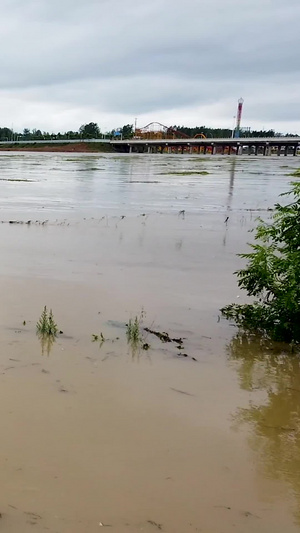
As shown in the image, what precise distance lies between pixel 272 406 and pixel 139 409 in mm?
1200

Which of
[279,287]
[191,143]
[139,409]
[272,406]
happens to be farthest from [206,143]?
[139,409]

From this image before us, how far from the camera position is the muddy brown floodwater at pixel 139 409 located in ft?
10.2

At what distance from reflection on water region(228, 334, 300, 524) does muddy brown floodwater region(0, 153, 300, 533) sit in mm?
14

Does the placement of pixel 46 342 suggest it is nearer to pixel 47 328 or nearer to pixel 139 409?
pixel 47 328

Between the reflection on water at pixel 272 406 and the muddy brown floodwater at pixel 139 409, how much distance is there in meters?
0.01

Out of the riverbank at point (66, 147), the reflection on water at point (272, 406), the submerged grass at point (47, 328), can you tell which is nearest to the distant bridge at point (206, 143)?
the riverbank at point (66, 147)

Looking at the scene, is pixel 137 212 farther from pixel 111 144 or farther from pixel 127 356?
pixel 111 144

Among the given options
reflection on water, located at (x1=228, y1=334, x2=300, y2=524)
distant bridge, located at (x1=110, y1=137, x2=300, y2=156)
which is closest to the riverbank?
distant bridge, located at (x1=110, y1=137, x2=300, y2=156)

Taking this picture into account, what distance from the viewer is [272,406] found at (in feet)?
14.6

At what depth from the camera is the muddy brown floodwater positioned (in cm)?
310

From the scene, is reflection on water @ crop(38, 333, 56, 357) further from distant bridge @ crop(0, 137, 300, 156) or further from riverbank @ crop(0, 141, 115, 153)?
riverbank @ crop(0, 141, 115, 153)

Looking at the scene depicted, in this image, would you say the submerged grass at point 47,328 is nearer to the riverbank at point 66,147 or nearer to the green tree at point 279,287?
the green tree at point 279,287

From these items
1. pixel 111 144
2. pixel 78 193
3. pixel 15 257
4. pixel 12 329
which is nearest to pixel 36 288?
pixel 12 329

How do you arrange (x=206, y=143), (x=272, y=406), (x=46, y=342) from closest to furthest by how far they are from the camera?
(x=272, y=406) < (x=46, y=342) < (x=206, y=143)
